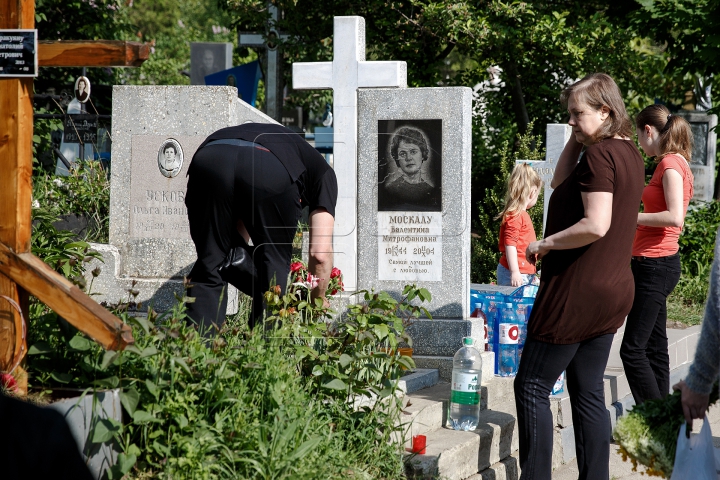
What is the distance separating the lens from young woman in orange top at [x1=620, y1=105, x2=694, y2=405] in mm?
4715

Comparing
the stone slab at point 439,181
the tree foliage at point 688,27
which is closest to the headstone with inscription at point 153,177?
the stone slab at point 439,181

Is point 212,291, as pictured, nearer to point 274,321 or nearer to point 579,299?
point 274,321

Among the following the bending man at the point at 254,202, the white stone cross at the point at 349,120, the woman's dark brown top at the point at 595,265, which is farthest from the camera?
the white stone cross at the point at 349,120

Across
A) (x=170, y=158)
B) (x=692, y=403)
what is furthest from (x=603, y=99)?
(x=170, y=158)

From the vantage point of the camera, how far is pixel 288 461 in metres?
3.08

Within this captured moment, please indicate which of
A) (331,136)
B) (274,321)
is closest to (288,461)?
(274,321)

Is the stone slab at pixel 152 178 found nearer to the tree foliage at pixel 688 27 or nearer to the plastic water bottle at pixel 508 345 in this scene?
the plastic water bottle at pixel 508 345

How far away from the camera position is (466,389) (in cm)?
441

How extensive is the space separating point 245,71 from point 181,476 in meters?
Answer: 13.9

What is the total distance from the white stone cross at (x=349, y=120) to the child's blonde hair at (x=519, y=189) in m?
1.09

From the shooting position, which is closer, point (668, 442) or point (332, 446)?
point (668, 442)

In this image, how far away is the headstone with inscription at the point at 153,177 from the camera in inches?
247

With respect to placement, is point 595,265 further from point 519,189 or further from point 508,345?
point 519,189

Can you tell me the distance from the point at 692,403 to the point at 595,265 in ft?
3.19
